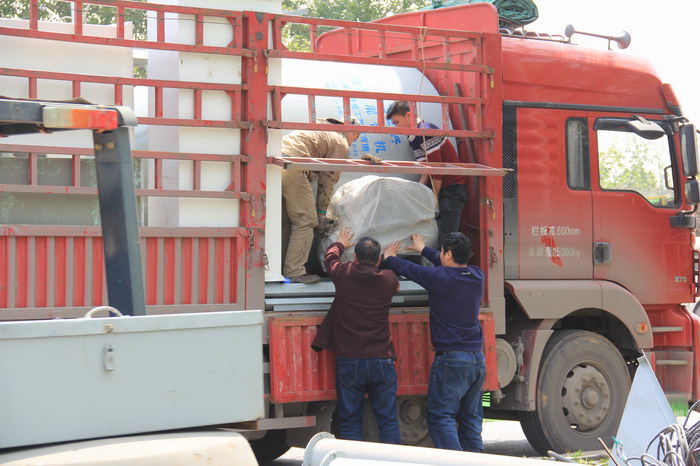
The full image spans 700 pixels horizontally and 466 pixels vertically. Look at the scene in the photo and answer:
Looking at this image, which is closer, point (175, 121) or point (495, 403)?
point (175, 121)

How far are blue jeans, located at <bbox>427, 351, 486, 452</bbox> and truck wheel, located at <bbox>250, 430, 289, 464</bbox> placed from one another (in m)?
1.46

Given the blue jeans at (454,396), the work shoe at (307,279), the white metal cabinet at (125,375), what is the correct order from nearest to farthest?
the white metal cabinet at (125,375)
the blue jeans at (454,396)
the work shoe at (307,279)

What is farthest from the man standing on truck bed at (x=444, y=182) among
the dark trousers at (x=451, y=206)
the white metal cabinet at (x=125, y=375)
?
the white metal cabinet at (x=125, y=375)

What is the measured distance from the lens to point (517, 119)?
24.7 feet

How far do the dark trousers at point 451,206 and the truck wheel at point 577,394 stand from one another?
1228 mm

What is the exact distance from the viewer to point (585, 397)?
7648 mm

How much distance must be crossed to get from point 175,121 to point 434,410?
2564 millimetres

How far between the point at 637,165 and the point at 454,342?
261 cm

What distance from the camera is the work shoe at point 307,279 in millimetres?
6668

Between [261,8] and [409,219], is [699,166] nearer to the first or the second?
[409,219]

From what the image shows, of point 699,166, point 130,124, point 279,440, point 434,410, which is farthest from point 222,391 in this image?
point 699,166

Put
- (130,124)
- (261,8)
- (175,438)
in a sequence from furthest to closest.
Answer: (261,8)
(130,124)
(175,438)

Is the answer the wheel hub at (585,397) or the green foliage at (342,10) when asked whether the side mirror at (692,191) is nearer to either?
the wheel hub at (585,397)

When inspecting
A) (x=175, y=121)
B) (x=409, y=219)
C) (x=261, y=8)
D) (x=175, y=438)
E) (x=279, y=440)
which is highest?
(x=261, y=8)
